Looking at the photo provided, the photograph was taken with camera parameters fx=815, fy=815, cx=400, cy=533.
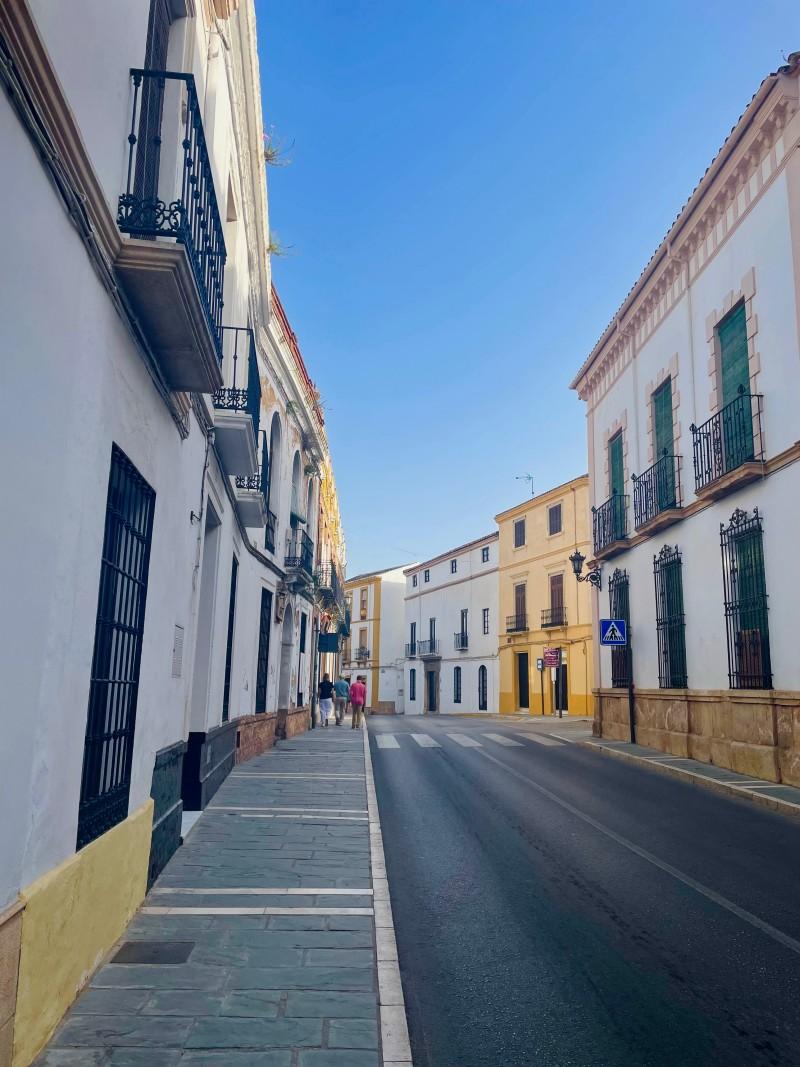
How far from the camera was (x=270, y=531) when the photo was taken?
15930 mm

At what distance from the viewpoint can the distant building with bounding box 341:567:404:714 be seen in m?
56.0

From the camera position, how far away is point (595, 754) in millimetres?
16438

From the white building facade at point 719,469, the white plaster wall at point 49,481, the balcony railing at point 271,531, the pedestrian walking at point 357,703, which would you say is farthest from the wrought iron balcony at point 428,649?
the white plaster wall at point 49,481

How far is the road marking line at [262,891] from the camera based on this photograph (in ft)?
19.0

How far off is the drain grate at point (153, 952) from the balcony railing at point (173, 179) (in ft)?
12.6

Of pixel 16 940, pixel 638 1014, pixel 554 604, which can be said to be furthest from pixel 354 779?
pixel 554 604

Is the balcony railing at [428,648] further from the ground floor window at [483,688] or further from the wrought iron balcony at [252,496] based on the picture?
the wrought iron balcony at [252,496]

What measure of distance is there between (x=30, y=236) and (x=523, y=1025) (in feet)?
13.2

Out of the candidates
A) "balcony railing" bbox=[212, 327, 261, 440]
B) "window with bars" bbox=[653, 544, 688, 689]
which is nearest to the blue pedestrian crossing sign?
"window with bars" bbox=[653, 544, 688, 689]

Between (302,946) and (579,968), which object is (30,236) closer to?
(302,946)

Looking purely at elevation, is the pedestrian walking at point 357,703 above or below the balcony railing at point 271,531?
below

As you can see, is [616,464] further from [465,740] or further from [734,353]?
[465,740]

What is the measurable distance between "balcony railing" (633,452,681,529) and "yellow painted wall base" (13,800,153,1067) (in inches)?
508

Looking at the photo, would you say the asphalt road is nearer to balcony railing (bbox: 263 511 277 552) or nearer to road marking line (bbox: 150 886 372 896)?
road marking line (bbox: 150 886 372 896)
